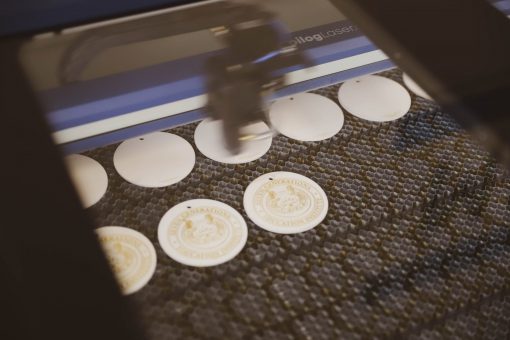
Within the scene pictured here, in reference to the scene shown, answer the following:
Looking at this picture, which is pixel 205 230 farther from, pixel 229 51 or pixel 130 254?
pixel 229 51

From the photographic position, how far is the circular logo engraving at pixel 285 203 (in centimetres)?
82

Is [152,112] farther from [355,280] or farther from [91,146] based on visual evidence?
[355,280]

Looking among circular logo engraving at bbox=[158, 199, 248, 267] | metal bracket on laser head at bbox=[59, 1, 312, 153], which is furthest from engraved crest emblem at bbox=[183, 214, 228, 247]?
metal bracket on laser head at bbox=[59, 1, 312, 153]

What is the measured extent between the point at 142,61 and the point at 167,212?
237 millimetres

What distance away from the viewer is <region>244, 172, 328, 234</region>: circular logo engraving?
2.70ft

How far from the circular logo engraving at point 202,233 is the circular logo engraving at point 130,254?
27 millimetres

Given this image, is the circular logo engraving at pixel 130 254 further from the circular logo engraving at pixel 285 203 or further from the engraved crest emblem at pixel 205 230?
the circular logo engraving at pixel 285 203

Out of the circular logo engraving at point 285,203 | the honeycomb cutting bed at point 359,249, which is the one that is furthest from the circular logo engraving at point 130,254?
the circular logo engraving at point 285,203

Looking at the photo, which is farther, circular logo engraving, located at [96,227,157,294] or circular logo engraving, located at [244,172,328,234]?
circular logo engraving, located at [244,172,328,234]

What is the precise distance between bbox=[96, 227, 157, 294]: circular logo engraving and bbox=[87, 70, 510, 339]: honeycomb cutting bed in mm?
12

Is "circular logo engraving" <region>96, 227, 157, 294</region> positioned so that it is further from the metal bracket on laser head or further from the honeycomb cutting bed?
the metal bracket on laser head

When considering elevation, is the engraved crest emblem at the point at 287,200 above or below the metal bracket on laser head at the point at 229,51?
below

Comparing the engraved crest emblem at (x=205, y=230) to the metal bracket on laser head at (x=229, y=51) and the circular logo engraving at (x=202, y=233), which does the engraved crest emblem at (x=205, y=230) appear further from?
the metal bracket on laser head at (x=229, y=51)

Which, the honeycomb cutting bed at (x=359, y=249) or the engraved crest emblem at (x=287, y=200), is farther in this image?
the engraved crest emblem at (x=287, y=200)
